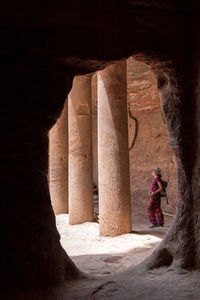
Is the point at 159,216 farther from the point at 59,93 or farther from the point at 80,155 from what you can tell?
the point at 59,93

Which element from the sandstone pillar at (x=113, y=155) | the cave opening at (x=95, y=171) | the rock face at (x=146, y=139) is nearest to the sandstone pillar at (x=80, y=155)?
the cave opening at (x=95, y=171)

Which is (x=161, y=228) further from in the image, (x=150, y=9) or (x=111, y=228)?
(x=150, y=9)

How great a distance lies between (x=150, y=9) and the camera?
3.18 meters

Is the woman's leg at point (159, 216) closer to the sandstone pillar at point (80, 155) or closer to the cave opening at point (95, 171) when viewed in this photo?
the cave opening at point (95, 171)

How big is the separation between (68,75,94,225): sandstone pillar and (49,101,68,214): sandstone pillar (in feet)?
7.70

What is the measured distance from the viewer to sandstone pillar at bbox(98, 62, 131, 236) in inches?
259

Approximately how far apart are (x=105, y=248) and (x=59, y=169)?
18.7 ft

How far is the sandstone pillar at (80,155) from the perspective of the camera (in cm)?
877

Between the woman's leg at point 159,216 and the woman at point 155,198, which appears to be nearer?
the woman at point 155,198

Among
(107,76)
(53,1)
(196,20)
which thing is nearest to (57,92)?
(53,1)

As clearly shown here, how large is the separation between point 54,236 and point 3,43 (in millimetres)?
1951

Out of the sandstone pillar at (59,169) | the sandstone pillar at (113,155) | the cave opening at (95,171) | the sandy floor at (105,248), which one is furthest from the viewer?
the sandstone pillar at (59,169)

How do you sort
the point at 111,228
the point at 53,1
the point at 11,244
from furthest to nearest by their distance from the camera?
1. the point at 111,228
2. the point at 53,1
3. the point at 11,244

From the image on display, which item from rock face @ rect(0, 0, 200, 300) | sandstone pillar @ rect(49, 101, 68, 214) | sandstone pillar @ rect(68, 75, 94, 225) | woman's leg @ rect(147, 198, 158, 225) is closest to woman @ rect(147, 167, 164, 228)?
woman's leg @ rect(147, 198, 158, 225)
